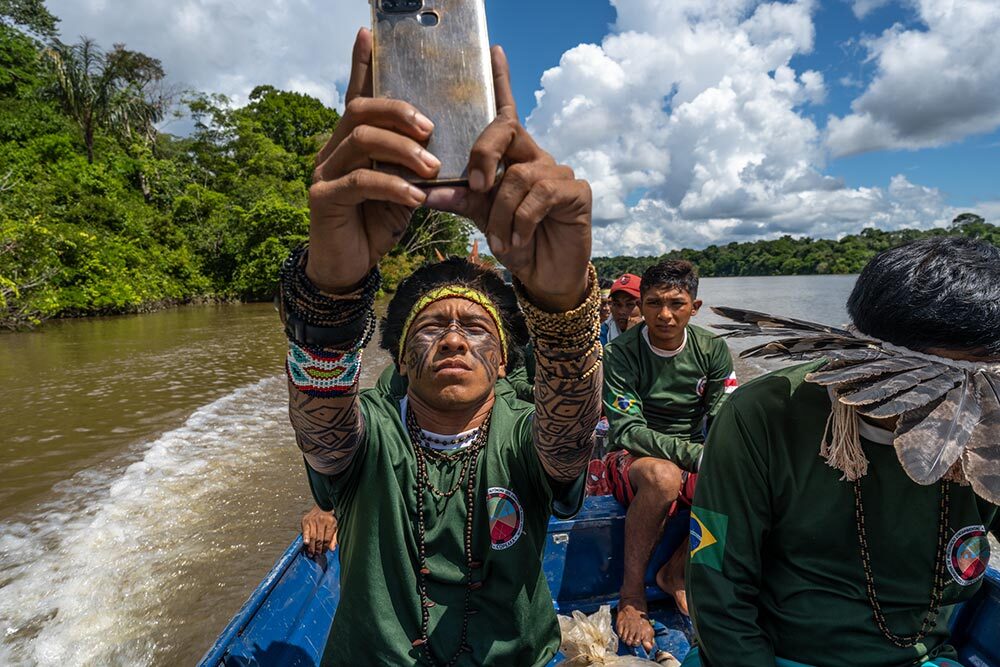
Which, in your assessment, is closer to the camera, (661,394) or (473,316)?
(473,316)

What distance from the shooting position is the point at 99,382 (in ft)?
31.3

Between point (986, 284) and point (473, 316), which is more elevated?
point (986, 284)

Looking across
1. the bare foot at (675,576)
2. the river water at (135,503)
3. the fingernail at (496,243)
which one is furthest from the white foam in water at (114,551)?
the fingernail at (496,243)

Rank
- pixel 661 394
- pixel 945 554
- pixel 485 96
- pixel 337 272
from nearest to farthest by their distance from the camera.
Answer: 1. pixel 485 96
2. pixel 337 272
3. pixel 945 554
4. pixel 661 394

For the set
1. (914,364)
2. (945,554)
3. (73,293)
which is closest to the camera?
(914,364)

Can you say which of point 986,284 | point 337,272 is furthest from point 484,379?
point 986,284

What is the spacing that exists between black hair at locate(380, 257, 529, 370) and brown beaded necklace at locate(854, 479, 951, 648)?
44.0 inches

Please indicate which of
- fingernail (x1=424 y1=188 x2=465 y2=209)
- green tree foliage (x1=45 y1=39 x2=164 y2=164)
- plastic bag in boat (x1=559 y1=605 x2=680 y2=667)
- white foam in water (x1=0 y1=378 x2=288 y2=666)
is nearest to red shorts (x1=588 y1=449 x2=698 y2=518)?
plastic bag in boat (x1=559 y1=605 x2=680 y2=667)

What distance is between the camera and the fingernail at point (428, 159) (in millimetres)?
770

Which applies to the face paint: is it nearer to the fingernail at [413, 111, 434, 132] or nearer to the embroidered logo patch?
the fingernail at [413, 111, 434, 132]

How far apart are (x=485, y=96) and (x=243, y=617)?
2031 millimetres

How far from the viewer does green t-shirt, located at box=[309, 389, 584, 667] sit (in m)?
1.52

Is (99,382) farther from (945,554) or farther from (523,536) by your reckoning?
(945,554)

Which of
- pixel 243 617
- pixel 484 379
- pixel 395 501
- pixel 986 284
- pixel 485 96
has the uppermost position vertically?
pixel 485 96
